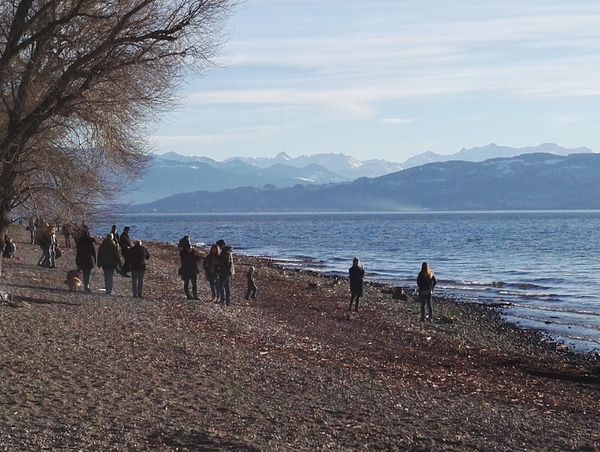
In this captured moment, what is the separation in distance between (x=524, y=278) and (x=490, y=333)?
2502cm

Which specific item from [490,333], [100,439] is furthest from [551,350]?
[100,439]

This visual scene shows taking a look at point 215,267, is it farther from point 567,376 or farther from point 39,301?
point 567,376

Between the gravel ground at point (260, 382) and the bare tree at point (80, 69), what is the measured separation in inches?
139

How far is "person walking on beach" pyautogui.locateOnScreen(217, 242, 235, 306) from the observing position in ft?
88.0

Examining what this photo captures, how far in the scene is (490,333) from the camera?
2839 cm

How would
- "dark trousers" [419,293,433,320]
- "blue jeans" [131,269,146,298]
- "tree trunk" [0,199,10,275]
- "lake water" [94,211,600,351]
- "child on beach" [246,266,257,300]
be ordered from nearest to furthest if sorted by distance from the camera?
"tree trunk" [0,199,10,275] → "blue jeans" [131,269,146,298] → "dark trousers" [419,293,433,320] → "child on beach" [246,266,257,300] → "lake water" [94,211,600,351]

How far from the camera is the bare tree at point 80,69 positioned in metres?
15.9

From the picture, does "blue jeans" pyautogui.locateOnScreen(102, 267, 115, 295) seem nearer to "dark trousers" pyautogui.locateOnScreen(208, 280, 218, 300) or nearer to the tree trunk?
"dark trousers" pyautogui.locateOnScreen(208, 280, 218, 300)

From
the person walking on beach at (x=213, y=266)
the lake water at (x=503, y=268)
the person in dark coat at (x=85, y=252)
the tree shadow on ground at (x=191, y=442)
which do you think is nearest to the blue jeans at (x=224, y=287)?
the person walking on beach at (x=213, y=266)

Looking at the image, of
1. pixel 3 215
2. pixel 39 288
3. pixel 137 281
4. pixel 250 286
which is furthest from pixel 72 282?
pixel 250 286

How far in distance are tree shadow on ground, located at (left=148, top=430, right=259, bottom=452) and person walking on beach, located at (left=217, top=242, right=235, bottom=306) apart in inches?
643

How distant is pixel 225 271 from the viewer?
1061 inches

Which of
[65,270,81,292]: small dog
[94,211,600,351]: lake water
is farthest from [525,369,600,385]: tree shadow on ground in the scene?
[65,270,81,292]: small dog

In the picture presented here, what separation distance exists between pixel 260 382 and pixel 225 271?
42.1 feet
